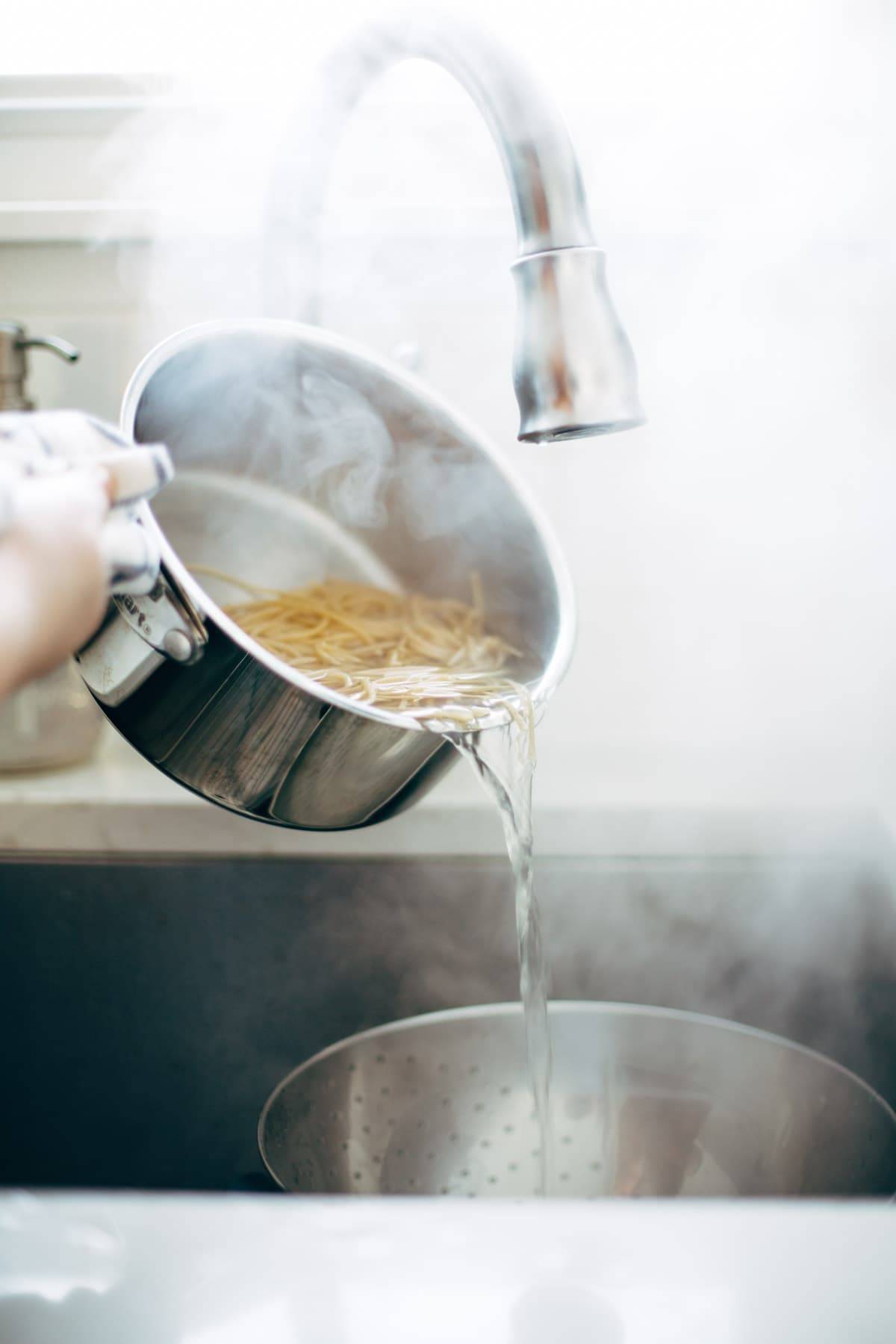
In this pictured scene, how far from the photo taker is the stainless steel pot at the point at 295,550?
476 millimetres

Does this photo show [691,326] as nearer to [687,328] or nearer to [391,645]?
[687,328]

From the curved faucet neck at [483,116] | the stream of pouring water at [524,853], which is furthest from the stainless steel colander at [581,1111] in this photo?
the curved faucet neck at [483,116]

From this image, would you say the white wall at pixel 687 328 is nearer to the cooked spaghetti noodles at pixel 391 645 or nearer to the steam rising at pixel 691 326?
the steam rising at pixel 691 326

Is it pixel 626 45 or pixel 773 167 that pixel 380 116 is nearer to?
pixel 626 45

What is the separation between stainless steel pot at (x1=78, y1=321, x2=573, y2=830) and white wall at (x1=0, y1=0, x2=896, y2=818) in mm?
246

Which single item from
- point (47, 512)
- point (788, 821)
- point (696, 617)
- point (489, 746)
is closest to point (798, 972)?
point (788, 821)

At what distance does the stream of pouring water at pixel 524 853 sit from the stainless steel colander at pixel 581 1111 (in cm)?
4

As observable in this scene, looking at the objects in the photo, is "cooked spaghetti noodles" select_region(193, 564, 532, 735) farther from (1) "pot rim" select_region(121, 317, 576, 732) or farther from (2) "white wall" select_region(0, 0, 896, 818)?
(2) "white wall" select_region(0, 0, 896, 818)

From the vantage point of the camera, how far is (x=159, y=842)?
855mm

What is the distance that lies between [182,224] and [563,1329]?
0.92 metres

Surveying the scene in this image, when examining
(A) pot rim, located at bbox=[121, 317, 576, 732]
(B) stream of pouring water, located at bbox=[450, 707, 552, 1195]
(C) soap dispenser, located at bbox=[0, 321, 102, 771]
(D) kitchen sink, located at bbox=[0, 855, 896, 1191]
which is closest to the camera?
(A) pot rim, located at bbox=[121, 317, 576, 732]

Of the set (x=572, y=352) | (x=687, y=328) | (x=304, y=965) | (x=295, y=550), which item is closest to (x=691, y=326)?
(x=687, y=328)

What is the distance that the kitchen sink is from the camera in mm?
796

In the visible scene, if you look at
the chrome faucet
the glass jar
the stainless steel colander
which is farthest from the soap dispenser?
the chrome faucet
